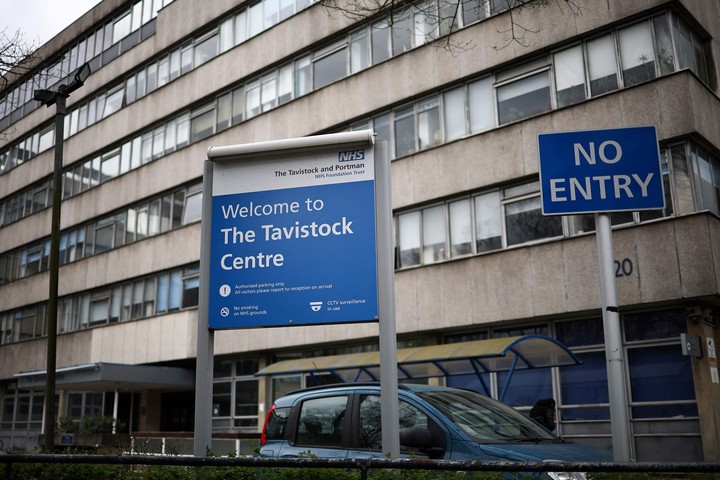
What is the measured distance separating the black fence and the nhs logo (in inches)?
109

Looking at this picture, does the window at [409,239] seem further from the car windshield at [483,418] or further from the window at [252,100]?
the car windshield at [483,418]

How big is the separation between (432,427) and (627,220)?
12.1 m

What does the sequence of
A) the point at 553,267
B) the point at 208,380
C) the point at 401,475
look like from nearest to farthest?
the point at 401,475 < the point at 208,380 < the point at 553,267

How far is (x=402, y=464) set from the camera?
4133mm

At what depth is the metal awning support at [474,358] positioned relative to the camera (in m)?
14.2

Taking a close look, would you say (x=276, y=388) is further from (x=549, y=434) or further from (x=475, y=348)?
(x=549, y=434)

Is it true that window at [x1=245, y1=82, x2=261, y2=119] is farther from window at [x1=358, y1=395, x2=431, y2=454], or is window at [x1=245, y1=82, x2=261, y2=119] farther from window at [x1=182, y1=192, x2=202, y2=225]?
window at [x1=358, y1=395, x2=431, y2=454]

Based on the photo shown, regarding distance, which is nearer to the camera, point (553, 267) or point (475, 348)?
point (475, 348)

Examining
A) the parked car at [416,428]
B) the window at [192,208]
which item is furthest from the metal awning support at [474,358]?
the window at [192,208]

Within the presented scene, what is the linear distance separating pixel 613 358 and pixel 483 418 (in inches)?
58.6

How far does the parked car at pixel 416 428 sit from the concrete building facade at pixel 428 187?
2440mm

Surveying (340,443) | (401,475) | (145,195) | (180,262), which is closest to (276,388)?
(180,262)

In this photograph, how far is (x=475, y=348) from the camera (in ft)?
48.5

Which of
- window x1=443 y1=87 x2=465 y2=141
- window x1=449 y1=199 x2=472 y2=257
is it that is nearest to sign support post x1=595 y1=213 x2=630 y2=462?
window x1=449 y1=199 x2=472 y2=257
